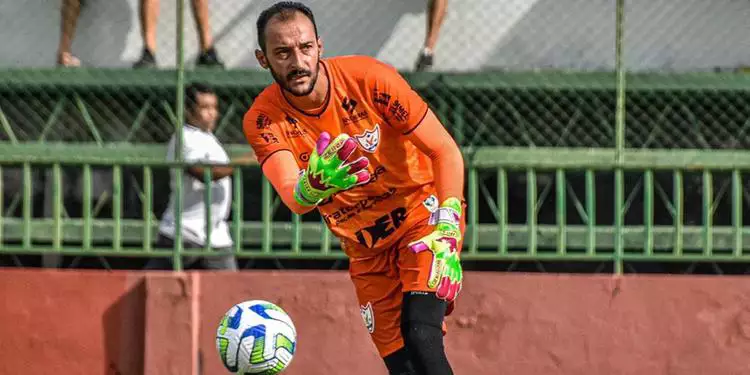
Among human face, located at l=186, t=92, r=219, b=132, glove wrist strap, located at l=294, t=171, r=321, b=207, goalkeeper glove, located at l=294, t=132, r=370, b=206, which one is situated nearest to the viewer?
goalkeeper glove, located at l=294, t=132, r=370, b=206

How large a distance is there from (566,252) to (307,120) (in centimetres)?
329

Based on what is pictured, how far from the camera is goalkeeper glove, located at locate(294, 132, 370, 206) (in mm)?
5887

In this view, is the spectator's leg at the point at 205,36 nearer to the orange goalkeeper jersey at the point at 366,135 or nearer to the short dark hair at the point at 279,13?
the orange goalkeeper jersey at the point at 366,135

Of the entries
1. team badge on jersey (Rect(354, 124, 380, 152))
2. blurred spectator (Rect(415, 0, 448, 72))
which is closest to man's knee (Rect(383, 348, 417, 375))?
team badge on jersey (Rect(354, 124, 380, 152))

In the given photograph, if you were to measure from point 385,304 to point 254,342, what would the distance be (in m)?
0.72

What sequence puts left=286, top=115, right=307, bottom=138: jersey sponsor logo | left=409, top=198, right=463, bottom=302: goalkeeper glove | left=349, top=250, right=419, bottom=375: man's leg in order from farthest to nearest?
left=349, top=250, right=419, bottom=375: man's leg
left=286, top=115, right=307, bottom=138: jersey sponsor logo
left=409, top=198, right=463, bottom=302: goalkeeper glove

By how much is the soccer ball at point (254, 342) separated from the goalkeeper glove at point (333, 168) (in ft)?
4.76

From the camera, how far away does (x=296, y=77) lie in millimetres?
6441

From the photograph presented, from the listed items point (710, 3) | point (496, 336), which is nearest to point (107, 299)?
point (496, 336)

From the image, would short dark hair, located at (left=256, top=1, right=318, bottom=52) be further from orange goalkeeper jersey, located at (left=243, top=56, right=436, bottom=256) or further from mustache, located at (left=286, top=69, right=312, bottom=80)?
orange goalkeeper jersey, located at (left=243, top=56, right=436, bottom=256)

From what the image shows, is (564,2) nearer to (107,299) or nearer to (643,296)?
(643,296)

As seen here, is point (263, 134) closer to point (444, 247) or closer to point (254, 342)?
point (444, 247)

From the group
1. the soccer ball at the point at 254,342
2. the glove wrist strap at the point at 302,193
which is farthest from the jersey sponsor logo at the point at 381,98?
the soccer ball at the point at 254,342

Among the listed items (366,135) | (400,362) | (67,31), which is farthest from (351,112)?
(67,31)
